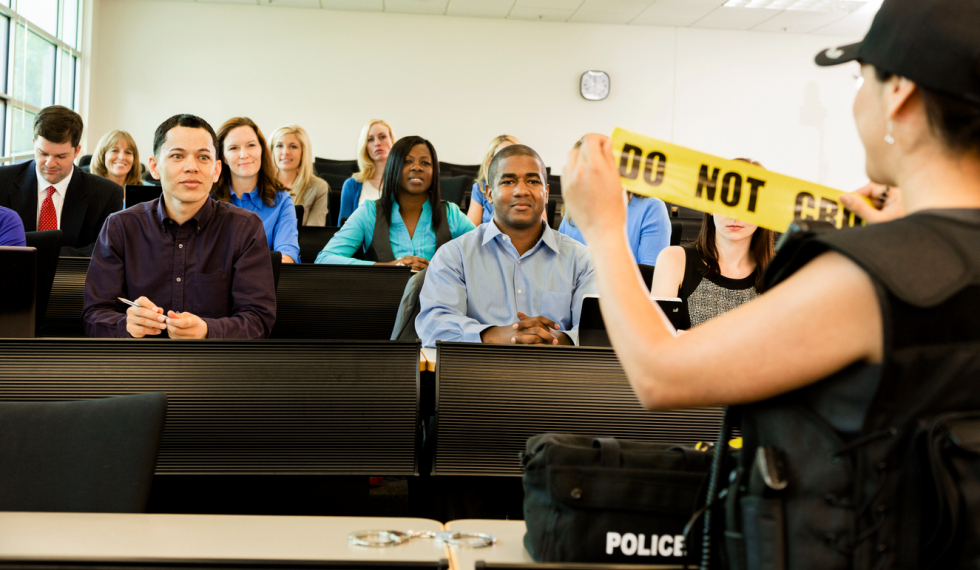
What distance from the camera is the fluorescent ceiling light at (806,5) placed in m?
9.55

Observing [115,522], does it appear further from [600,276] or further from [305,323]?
[305,323]

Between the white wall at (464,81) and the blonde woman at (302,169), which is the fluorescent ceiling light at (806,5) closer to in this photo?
the white wall at (464,81)

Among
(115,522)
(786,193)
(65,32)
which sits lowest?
(115,522)

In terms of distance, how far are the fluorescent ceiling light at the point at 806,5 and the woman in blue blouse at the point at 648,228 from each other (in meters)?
6.68

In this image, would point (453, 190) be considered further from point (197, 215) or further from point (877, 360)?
point (877, 360)

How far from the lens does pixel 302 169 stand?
18.4ft

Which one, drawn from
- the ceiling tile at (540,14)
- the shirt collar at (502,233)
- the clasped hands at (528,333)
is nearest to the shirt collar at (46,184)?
the shirt collar at (502,233)

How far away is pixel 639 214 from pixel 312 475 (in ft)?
9.42

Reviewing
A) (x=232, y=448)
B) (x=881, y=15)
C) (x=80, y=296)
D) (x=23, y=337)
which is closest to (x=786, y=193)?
(x=881, y=15)

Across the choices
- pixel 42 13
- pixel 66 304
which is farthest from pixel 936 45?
pixel 42 13

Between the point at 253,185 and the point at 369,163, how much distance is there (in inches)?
64.4

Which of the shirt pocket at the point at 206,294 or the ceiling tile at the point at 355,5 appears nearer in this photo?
the shirt pocket at the point at 206,294

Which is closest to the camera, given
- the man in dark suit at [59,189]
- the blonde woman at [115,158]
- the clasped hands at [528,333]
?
the clasped hands at [528,333]

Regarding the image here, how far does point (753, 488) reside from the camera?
78 centimetres
